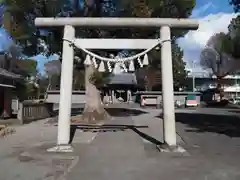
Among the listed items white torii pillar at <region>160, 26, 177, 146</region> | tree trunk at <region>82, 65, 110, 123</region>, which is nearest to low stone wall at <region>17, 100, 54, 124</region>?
tree trunk at <region>82, 65, 110, 123</region>

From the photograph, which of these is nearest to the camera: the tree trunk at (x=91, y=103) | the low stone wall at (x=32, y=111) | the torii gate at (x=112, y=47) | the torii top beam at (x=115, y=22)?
the torii gate at (x=112, y=47)

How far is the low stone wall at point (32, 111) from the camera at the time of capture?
23453 millimetres

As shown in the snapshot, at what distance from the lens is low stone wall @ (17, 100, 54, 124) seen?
23.5 metres

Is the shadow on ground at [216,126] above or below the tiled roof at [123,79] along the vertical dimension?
below

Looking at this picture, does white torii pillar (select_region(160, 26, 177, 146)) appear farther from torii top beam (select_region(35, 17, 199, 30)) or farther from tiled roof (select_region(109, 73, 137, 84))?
tiled roof (select_region(109, 73, 137, 84))

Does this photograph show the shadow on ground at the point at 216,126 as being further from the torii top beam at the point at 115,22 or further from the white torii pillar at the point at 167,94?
the torii top beam at the point at 115,22

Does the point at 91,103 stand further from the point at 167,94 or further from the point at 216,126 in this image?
the point at 167,94

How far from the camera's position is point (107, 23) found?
12391mm

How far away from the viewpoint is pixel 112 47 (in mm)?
12250

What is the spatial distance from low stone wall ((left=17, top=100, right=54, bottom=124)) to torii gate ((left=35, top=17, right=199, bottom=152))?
38.2 feet

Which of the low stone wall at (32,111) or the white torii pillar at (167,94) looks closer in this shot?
the white torii pillar at (167,94)

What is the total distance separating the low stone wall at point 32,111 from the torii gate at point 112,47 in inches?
458

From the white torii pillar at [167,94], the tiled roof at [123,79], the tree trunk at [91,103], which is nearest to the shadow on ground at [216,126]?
the tree trunk at [91,103]

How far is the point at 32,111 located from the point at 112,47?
15273 millimetres
